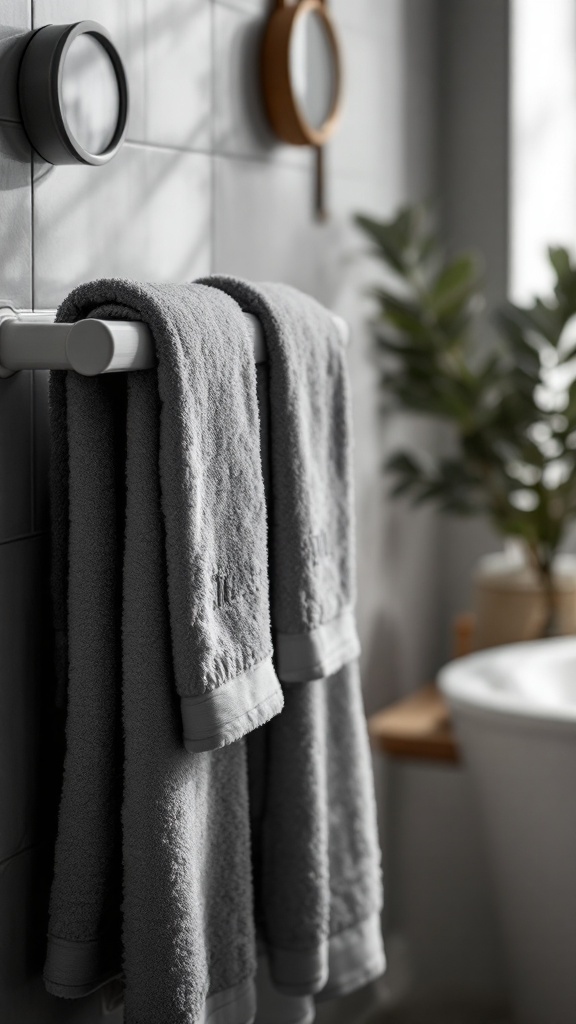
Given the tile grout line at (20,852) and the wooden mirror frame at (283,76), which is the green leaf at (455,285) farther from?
the tile grout line at (20,852)

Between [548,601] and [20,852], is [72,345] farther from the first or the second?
[548,601]

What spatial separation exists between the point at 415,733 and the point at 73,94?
43.6 inches

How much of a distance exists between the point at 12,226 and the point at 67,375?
127 mm

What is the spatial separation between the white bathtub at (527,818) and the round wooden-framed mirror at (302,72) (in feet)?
2.28

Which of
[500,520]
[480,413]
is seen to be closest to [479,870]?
[500,520]

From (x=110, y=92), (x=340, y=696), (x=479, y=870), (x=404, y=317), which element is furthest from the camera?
(x=479, y=870)

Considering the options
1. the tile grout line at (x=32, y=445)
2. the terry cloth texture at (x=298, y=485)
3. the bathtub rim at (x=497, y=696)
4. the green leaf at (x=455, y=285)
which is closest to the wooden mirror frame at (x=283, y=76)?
the terry cloth texture at (x=298, y=485)

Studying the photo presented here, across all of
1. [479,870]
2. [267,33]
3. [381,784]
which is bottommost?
[479,870]

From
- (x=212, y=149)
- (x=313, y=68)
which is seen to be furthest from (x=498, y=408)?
(x=212, y=149)

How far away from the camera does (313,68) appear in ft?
4.58

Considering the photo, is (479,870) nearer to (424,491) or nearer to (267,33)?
(424,491)

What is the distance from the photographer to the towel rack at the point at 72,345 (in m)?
0.80

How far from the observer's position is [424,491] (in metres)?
1.87

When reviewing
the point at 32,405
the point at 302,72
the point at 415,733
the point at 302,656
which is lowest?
the point at 415,733
